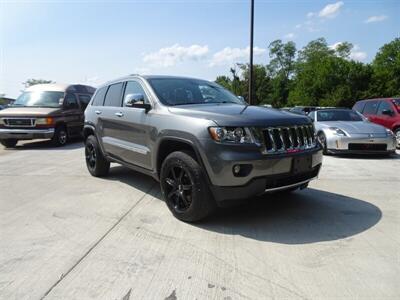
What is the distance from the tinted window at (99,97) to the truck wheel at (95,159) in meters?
0.61

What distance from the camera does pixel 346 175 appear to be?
21.6ft

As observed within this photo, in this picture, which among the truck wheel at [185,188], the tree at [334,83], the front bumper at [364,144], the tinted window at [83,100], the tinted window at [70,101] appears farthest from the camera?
the tree at [334,83]

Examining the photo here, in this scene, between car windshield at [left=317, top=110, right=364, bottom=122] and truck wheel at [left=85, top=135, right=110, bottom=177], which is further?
car windshield at [left=317, top=110, right=364, bottom=122]

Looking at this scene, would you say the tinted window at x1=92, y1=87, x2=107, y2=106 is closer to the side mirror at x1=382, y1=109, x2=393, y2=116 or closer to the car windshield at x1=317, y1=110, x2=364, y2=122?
the car windshield at x1=317, y1=110, x2=364, y2=122

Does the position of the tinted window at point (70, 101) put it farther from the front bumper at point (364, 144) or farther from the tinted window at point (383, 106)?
the tinted window at point (383, 106)

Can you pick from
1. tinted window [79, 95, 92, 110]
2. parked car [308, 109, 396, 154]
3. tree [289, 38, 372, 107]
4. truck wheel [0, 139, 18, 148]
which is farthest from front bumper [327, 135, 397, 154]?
tree [289, 38, 372, 107]

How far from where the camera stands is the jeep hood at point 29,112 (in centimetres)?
1112

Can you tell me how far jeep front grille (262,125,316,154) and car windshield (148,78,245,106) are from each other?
50.0 inches

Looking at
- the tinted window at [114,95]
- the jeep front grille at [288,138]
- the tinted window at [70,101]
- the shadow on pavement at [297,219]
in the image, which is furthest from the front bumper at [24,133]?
the jeep front grille at [288,138]

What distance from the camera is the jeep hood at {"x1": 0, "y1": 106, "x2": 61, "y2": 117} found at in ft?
36.5

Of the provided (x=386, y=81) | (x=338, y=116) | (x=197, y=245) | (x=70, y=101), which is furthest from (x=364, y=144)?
(x=386, y=81)

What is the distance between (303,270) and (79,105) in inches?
455

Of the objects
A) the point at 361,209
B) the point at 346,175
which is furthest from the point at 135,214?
the point at 346,175

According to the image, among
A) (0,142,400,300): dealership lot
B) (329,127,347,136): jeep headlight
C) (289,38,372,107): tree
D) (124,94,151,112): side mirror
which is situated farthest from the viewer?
(289,38,372,107): tree
